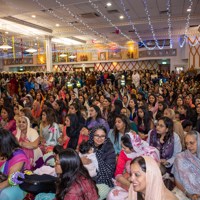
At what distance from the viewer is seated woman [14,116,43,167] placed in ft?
11.8

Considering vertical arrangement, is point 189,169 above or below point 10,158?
below

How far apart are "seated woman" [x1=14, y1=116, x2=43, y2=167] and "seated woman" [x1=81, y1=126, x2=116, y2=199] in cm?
100

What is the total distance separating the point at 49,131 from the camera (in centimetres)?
438

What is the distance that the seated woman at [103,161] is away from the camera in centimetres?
272

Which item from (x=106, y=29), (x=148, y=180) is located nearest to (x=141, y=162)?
(x=148, y=180)

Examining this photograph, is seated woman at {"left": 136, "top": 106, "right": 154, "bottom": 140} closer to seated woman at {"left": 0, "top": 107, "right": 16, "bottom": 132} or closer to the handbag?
seated woman at {"left": 0, "top": 107, "right": 16, "bottom": 132}

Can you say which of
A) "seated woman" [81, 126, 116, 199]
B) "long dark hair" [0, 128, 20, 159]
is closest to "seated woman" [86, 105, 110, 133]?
"seated woman" [81, 126, 116, 199]

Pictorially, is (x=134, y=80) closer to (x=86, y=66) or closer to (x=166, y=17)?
(x=166, y=17)

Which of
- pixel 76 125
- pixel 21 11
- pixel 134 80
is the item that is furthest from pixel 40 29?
pixel 76 125

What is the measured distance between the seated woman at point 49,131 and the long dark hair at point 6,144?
59.9 inches

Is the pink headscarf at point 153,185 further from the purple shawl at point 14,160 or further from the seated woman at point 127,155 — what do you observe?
the purple shawl at point 14,160

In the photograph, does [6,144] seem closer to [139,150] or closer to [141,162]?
[139,150]

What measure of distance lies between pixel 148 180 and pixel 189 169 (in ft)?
3.94

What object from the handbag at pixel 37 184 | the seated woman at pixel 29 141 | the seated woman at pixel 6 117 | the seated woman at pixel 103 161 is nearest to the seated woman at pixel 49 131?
the seated woman at pixel 29 141
